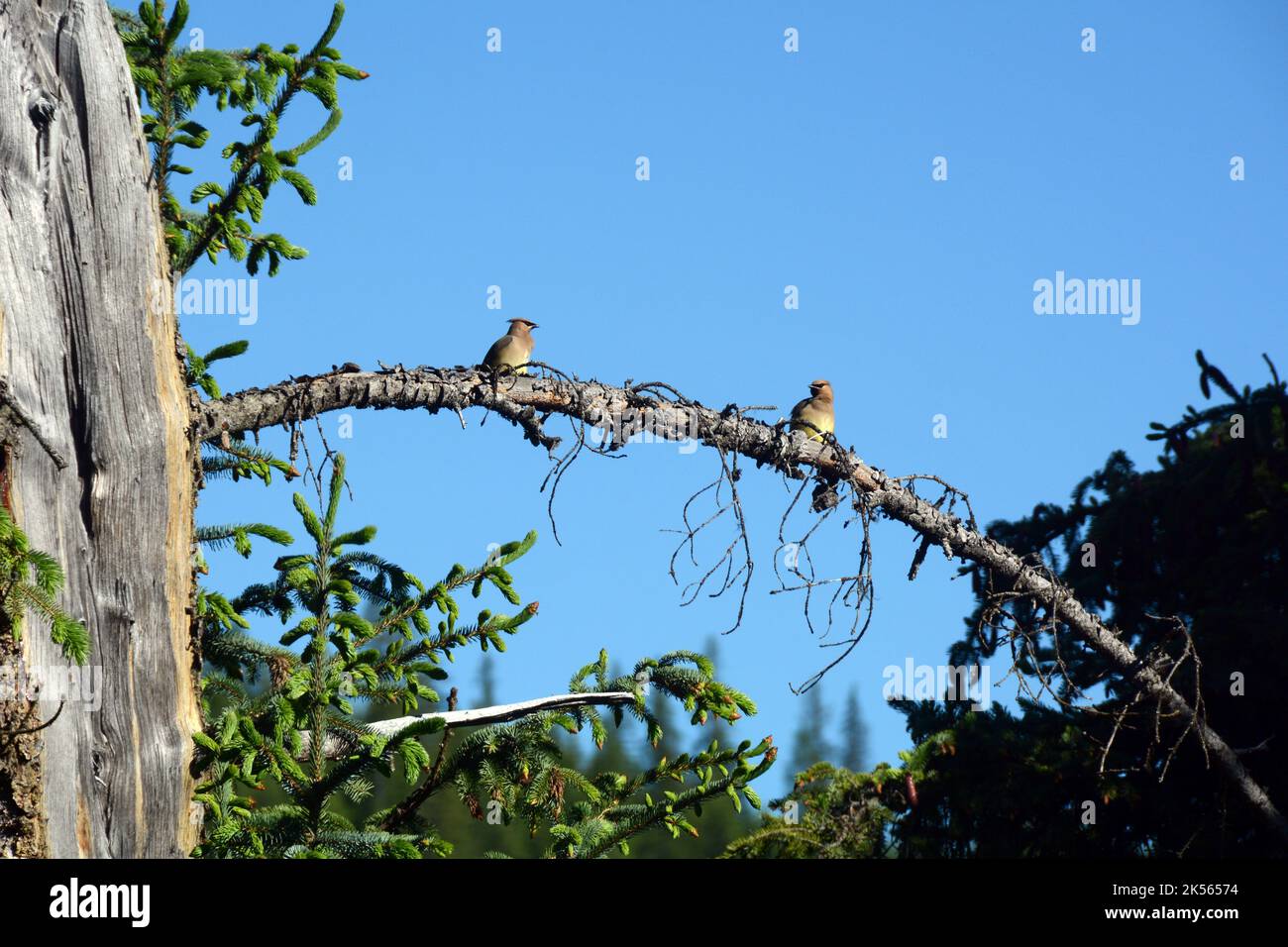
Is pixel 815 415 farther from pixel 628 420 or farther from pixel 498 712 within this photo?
pixel 498 712

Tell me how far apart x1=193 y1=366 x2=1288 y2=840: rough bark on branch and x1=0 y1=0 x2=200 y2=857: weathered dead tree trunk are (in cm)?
52

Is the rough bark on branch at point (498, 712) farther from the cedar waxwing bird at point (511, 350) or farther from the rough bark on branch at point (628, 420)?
the cedar waxwing bird at point (511, 350)

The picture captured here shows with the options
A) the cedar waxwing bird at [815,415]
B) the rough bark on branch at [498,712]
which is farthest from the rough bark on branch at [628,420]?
the rough bark on branch at [498,712]

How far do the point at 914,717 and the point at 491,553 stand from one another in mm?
4785

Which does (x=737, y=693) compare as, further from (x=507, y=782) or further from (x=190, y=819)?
(x=190, y=819)

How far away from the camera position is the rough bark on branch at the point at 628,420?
5914 millimetres

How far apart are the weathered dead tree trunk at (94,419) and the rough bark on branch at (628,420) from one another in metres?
0.52

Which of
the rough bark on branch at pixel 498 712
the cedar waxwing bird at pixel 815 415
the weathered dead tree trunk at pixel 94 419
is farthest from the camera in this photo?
the cedar waxwing bird at pixel 815 415

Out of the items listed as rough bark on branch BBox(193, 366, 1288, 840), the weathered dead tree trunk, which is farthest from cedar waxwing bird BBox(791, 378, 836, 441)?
the weathered dead tree trunk
